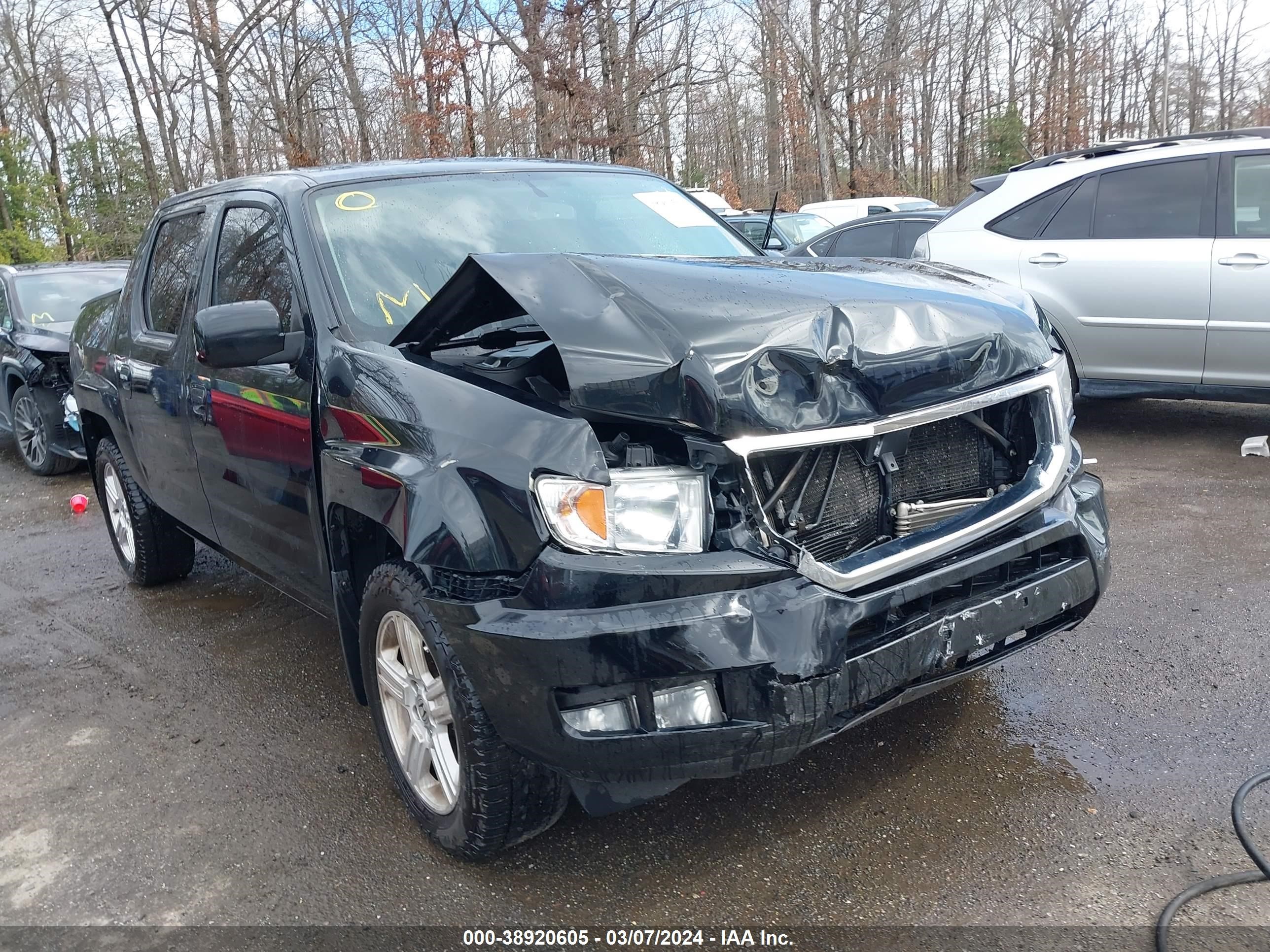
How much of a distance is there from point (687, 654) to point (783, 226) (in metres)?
14.0

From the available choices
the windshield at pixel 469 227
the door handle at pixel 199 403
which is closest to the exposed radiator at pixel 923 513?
the windshield at pixel 469 227

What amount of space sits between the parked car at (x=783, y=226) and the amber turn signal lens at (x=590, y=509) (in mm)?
9205

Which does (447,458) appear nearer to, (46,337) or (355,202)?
(355,202)

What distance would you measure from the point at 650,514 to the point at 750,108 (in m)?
40.0

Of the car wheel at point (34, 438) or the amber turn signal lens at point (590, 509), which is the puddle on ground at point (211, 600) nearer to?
the amber turn signal lens at point (590, 509)

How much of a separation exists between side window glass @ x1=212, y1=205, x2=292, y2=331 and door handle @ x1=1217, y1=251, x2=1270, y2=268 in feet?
17.0

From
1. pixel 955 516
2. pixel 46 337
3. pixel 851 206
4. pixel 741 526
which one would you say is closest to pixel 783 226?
pixel 851 206

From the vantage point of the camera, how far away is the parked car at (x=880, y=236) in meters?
8.65

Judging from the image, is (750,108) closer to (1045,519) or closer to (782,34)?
(782,34)

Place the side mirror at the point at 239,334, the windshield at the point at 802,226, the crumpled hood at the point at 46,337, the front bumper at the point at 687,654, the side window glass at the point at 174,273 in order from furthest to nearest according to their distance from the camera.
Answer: the windshield at the point at 802,226, the crumpled hood at the point at 46,337, the side window glass at the point at 174,273, the side mirror at the point at 239,334, the front bumper at the point at 687,654

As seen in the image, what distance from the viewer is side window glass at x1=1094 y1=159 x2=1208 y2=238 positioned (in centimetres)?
611

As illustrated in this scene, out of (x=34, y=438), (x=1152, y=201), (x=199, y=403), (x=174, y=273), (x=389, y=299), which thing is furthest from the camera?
(x=34, y=438)

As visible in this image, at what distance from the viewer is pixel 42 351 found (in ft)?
25.7

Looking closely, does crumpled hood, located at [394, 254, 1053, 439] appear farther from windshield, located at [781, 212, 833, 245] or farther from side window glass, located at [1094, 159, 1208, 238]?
windshield, located at [781, 212, 833, 245]
